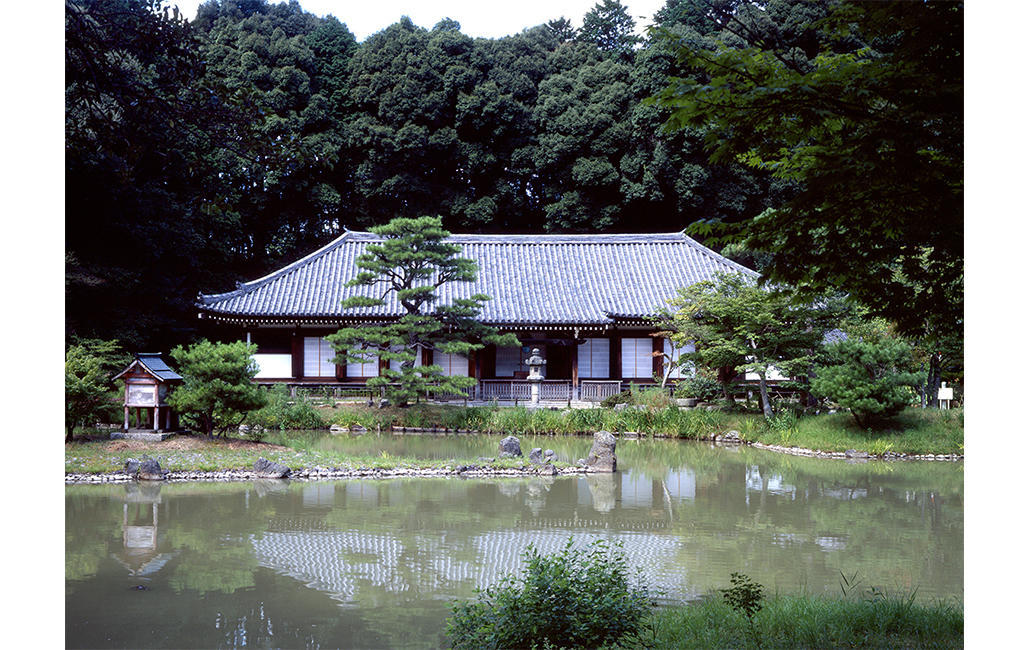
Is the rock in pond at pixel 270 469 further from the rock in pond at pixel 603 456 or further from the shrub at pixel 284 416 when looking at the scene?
the shrub at pixel 284 416

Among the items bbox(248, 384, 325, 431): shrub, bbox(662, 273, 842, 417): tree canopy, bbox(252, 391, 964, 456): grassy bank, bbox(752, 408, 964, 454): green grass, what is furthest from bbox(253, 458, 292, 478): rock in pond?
bbox(752, 408, 964, 454): green grass

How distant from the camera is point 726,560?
606 centimetres

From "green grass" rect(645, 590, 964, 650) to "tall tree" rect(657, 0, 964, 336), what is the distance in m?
1.64

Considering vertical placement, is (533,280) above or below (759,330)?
above

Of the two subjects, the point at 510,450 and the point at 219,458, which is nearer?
the point at 219,458

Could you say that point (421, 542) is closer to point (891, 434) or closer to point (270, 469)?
point (270, 469)

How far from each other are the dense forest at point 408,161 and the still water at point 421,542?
664cm

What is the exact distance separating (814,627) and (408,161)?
734 inches

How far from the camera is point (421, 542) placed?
255 inches

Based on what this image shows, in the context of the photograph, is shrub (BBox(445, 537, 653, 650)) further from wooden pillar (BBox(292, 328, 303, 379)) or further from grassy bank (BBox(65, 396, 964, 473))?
wooden pillar (BBox(292, 328, 303, 379))

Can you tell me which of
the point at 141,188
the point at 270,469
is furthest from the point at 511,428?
the point at 141,188

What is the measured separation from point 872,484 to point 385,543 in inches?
273

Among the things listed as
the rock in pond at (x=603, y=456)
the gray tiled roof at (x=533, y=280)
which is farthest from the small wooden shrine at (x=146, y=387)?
the gray tiled roof at (x=533, y=280)

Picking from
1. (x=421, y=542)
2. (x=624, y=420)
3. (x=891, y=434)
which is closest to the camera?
(x=421, y=542)
